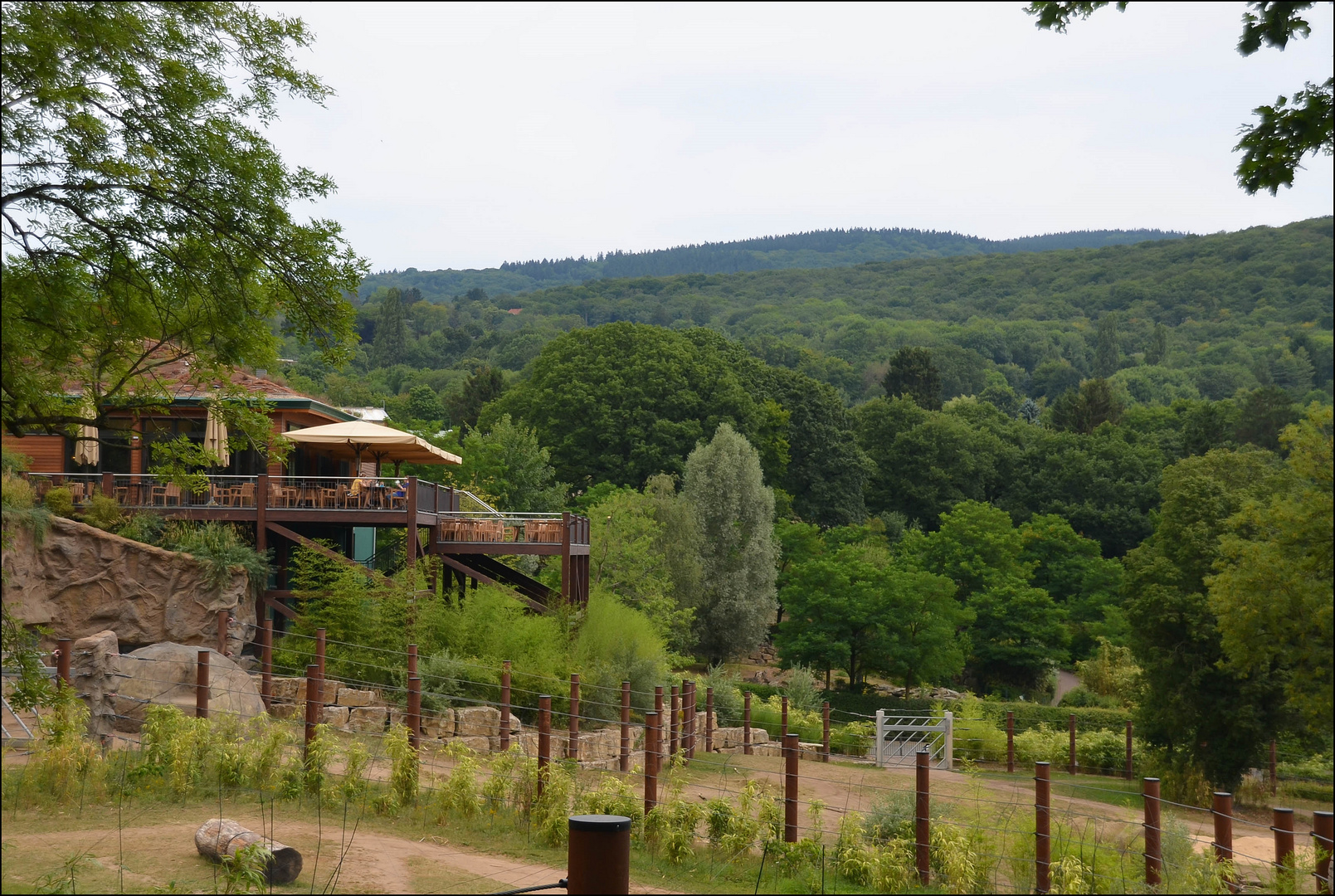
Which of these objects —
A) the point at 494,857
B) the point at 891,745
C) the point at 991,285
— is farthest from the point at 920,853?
the point at 991,285

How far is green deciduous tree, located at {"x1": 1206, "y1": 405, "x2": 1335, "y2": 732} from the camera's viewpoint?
590 centimetres

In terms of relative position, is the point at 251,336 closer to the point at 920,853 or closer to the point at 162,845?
the point at 162,845

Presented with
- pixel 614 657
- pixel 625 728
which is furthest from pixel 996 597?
pixel 625 728

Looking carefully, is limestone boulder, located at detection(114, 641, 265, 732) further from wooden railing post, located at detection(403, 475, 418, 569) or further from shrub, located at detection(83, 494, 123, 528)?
wooden railing post, located at detection(403, 475, 418, 569)

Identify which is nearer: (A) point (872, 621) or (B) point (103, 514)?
(B) point (103, 514)

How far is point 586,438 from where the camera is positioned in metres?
46.1

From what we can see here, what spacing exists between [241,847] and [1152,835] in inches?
271

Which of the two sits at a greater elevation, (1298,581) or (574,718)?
(1298,581)

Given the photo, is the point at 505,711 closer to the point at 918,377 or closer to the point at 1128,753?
the point at 1128,753

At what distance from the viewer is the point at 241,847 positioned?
305 inches

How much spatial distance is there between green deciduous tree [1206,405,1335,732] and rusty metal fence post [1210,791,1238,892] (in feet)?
3.24

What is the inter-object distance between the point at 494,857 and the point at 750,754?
44.3 feet

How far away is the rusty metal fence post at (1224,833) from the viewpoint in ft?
26.3

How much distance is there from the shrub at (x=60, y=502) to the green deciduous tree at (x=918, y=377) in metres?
69.1
